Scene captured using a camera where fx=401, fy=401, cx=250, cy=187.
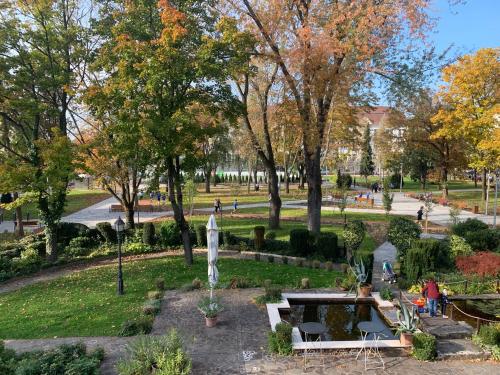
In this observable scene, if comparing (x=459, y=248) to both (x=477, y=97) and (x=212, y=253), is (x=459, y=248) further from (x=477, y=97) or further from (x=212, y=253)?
(x=477, y=97)

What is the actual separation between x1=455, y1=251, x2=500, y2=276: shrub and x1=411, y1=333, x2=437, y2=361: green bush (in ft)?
22.9

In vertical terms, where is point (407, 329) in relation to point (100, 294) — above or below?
above

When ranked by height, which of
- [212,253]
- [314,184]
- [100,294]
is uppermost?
[314,184]

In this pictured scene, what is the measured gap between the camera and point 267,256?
18.9m

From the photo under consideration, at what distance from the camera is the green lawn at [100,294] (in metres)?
11.6

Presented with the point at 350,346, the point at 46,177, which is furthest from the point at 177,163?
the point at 350,346

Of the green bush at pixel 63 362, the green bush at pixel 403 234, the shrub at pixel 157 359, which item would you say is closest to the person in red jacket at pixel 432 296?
the green bush at pixel 403 234

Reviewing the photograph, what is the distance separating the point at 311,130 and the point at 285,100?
3.75 m

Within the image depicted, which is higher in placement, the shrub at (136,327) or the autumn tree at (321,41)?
the autumn tree at (321,41)

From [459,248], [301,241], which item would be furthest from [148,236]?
[459,248]

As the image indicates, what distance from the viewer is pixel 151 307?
39.9 feet

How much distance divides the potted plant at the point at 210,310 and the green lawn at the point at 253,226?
11.6 meters

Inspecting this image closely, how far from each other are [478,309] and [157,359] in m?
9.97

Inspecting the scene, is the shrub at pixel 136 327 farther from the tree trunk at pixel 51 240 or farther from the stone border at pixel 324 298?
the tree trunk at pixel 51 240
